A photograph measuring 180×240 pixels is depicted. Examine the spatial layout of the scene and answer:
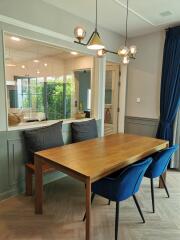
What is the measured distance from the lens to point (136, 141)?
2875mm

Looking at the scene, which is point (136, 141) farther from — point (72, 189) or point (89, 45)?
point (89, 45)

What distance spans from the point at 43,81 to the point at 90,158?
2.69 m

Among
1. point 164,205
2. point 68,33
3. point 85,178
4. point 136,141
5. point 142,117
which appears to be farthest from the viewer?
point 142,117

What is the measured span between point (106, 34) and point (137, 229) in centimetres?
346

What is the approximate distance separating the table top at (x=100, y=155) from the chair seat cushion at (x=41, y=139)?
342mm

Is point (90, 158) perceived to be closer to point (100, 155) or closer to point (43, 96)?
point (100, 155)

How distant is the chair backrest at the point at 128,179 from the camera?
1.81m

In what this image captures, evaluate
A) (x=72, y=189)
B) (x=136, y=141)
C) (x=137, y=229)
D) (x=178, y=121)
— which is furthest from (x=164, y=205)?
(x=178, y=121)

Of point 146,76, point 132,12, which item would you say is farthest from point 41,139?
point 146,76

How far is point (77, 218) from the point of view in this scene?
226 centimetres

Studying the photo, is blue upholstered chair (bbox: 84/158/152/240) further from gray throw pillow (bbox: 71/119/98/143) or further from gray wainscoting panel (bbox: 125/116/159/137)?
gray wainscoting panel (bbox: 125/116/159/137)

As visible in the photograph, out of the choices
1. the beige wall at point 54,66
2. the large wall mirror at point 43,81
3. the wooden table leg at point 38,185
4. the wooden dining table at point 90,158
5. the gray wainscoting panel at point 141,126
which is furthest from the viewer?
the gray wainscoting panel at point 141,126

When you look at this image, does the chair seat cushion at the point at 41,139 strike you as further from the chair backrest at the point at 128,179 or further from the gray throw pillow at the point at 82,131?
the chair backrest at the point at 128,179

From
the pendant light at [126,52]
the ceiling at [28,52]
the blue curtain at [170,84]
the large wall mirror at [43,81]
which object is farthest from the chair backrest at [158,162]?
the ceiling at [28,52]
